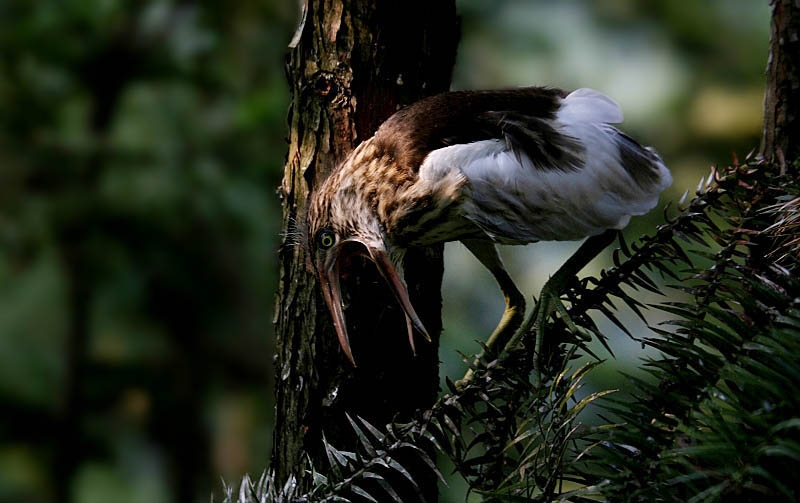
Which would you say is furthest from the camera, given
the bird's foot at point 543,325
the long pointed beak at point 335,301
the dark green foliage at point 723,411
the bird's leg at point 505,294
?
the bird's leg at point 505,294

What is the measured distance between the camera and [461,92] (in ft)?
2.93

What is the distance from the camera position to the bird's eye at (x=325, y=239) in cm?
85

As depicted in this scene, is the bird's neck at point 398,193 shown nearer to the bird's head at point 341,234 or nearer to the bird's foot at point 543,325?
the bird's head at point 341,234

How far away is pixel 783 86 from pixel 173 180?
1.70 m

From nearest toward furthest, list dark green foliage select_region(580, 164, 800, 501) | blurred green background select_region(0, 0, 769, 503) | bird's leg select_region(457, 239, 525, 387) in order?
dark green foliage select_region(580, 164, 800, 501)
bird's leg select_region(457, 239, 525, 387)
blurred green background select_region(0, 0, 769, 503)

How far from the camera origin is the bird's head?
83 cm

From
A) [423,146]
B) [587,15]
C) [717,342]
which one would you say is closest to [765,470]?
[717,342]

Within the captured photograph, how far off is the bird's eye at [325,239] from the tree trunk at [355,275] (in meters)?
0.03

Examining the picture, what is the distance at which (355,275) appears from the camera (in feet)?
2.90

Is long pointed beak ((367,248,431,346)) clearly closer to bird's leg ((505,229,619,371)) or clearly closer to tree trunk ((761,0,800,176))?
bird's leg ((505,229,619,371))

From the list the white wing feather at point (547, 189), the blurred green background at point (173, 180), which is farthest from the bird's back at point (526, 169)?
the blurred green background at point (173, 180)

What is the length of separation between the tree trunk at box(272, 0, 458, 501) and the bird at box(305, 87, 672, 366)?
0.03 m

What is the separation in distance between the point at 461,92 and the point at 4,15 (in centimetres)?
170

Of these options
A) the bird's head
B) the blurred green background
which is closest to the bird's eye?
the bird's head
